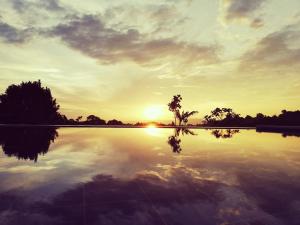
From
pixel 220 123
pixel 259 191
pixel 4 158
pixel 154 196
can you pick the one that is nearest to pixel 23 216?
pixel 154 196

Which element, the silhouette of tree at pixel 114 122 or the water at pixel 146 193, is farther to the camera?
the silhouette of tree at pixel 114 122

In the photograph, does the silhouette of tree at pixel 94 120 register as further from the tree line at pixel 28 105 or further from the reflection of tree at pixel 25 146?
the reflection of tree at pixel 25 146

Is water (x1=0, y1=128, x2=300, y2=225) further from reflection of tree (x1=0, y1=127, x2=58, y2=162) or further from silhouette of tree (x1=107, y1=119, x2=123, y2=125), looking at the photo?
silhouette of tree (x1=107, y1=119, x2=123, y2=125)

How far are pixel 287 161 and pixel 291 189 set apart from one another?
419cm

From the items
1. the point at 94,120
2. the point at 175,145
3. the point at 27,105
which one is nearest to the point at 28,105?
the point at 27,105

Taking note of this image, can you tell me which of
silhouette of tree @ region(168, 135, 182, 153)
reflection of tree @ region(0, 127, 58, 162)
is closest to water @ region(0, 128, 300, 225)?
reflection of tree @ region(0, 127, 58, 162)

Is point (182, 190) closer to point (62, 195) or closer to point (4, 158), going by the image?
point (62, 195)

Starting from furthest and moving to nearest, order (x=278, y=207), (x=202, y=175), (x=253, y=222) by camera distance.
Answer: (x=202, y=175) < (x=278, y=207) < (x=253, y=222)

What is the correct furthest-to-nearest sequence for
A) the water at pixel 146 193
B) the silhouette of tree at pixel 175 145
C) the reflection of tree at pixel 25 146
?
the silhouette of tree at pixel 175 145
the reflection of tree at pixel 25 146
the water at pixel 146 193

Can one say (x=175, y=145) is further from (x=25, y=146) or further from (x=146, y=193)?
(x=146, y=193)

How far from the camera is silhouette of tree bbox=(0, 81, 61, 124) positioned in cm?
4125

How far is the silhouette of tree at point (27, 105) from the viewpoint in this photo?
41250 millimetres

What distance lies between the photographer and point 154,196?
489cm

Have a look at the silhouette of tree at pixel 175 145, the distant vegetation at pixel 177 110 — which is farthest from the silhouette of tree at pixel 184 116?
the silhouette of tree at pixel 175 145
